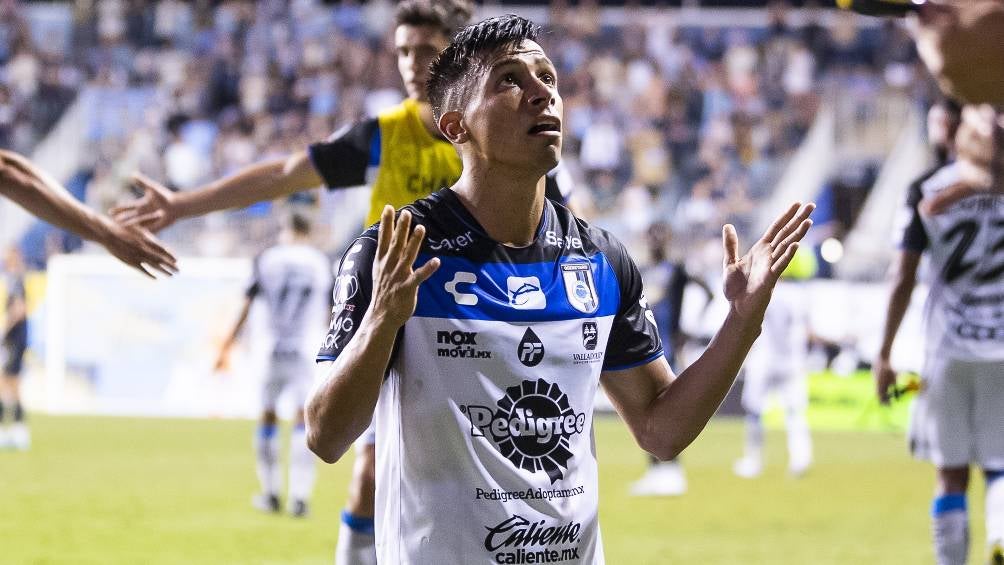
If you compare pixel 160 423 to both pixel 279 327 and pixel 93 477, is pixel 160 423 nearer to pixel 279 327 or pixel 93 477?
pixel 93 477

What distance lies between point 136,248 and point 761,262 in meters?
3.11

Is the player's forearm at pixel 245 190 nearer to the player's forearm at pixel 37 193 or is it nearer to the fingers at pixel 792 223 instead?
the player's forearm at pixel 37 193

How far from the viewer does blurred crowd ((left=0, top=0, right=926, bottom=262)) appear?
2320cm

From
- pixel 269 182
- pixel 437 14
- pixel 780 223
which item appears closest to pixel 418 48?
pixel 437 14

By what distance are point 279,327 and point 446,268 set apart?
915 centimetres

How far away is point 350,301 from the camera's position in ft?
10.9

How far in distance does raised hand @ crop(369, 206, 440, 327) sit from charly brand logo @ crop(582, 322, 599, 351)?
668mm

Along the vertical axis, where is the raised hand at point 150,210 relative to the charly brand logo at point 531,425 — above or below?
above

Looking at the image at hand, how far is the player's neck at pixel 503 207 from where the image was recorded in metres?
3.57

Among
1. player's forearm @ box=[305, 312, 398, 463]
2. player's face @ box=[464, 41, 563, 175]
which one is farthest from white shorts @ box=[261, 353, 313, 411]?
player's forearm @ box=[305, 312, 398, 463]

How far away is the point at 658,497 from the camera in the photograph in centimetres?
1233

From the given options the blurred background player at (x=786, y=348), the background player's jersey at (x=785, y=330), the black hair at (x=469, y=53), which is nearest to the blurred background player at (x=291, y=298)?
the blurred background player at (x=786, y=348)

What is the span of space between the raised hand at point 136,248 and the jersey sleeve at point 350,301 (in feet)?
7.66

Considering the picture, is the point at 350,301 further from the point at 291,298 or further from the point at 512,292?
the point at 291,298
